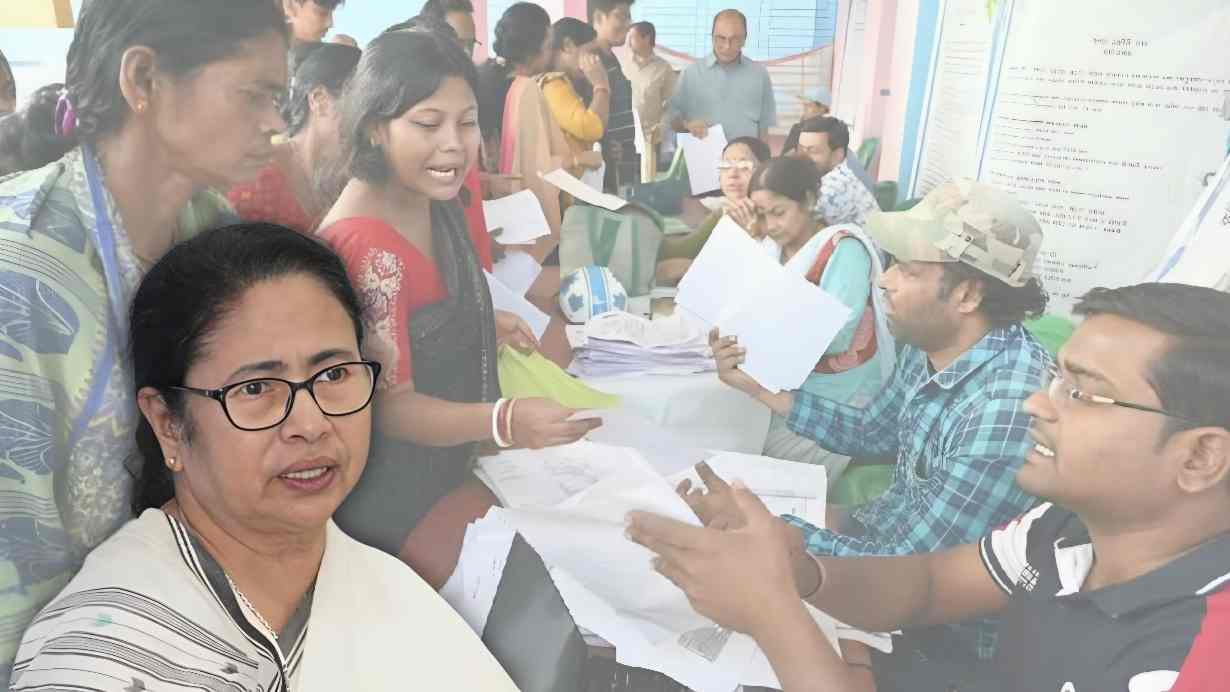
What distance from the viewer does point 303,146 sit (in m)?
1.26

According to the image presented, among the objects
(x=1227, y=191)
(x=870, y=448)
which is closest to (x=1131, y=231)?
(x=1227, y=191)

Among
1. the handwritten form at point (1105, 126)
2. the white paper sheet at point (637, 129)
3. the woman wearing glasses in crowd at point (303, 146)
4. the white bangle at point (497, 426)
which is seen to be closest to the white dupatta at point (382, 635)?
the white bangle at point (497, 426)

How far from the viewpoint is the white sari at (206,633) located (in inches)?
39.7

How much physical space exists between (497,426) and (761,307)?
431 millimetres

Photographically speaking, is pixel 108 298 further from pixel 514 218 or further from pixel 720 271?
pixel 720 271

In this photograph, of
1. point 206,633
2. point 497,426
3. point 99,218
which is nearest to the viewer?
point 206,633

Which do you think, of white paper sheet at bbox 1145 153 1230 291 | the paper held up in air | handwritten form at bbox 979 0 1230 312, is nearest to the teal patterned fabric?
the paper held up in air

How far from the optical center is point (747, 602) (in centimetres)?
131

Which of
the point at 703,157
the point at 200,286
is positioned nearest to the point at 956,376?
the point at 703,157

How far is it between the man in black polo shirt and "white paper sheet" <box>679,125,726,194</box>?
20.1 inches

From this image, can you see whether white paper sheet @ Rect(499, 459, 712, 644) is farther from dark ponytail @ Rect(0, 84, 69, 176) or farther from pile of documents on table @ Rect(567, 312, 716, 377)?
dark ponytail @ Rect(0, 84, 69, 176)

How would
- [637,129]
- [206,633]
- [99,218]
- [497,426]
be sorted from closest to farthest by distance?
[206,633] → [99,218] → [637,129] → [497,426]

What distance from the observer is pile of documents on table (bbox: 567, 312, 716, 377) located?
4.43ft

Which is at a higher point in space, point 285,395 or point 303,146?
point 303,146
